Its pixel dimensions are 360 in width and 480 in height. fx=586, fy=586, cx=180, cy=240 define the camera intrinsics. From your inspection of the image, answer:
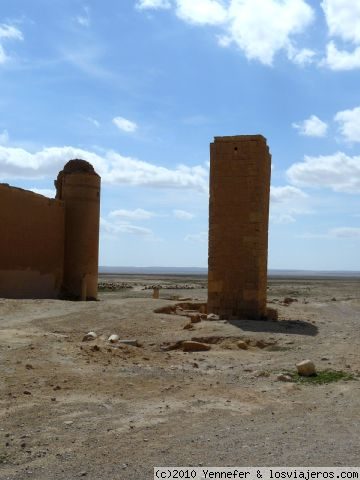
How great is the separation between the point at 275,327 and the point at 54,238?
12.0 m

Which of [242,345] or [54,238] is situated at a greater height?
[54,238]

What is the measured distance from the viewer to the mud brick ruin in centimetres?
2055

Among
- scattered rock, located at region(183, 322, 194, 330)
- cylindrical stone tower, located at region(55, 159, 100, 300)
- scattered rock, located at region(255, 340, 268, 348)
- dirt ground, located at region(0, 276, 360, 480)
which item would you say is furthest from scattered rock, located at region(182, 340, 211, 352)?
cylindrical stone tower, located at region(55, 159, 100, 300)

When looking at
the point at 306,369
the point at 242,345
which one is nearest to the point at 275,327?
the point at 242,345

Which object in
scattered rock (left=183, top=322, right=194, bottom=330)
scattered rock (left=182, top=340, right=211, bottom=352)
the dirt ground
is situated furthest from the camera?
scattered rock (left=183, top=322, right=194, bottom=330)

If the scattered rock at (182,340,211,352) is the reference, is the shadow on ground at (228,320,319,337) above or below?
above

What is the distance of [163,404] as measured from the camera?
662 cm

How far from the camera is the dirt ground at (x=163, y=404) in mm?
4797

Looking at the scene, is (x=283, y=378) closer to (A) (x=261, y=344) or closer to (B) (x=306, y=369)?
(B) (x=306, y=369)

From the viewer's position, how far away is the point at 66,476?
173 inches

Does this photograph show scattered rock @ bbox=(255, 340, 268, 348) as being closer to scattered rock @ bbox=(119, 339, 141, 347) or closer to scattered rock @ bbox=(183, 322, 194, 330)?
scattered rock @ bbox=(183, 322, 194, 330)

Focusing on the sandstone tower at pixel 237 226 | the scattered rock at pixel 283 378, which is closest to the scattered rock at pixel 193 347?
the scattered rock at pixel 283 378

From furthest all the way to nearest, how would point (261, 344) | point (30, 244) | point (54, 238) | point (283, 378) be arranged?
point (54, 238)
point (30, 244)
point (261, 344)
point (283, 378)

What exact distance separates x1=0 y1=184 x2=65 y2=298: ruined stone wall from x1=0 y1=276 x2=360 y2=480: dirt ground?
8287 mm
